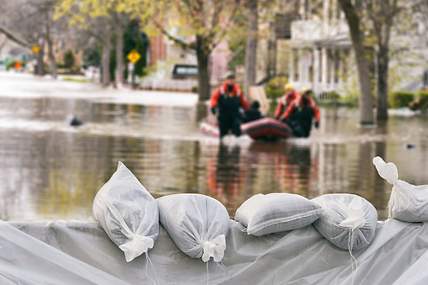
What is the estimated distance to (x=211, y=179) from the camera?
703 inches

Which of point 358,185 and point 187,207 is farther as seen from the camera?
point 358,185

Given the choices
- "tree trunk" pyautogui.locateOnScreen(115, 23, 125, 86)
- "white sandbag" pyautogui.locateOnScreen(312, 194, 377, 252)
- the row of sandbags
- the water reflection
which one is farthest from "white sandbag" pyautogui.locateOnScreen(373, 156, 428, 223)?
"tree trunk" pyautogui.locateOnScreen(115, 23, 125, 86)

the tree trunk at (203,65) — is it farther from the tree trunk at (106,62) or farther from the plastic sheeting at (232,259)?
the plastic sheeting at (232,259)

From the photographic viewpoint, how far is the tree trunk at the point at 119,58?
7694 cm

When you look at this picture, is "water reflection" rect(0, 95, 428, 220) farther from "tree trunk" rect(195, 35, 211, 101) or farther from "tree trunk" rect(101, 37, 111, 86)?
"tree trunk" rect(101, 37, 111, 86)

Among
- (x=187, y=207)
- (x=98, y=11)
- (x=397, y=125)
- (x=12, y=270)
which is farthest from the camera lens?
(x=98, y=11)

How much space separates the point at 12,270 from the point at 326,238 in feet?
5.12

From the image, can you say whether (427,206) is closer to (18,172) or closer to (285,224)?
(285,224)

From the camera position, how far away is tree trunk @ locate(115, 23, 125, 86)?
7694 centimetres

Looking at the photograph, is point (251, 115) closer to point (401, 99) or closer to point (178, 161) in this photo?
point (178, 161)

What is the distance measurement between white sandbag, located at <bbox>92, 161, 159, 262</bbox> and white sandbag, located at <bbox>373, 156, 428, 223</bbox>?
3.84 ft

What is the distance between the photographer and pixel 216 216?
240 inches

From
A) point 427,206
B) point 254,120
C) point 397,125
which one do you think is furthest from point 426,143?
point 427,206

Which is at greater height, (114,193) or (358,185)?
(114,193)
